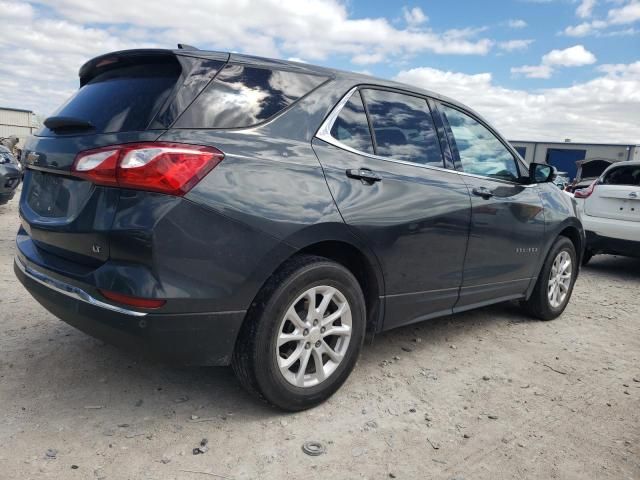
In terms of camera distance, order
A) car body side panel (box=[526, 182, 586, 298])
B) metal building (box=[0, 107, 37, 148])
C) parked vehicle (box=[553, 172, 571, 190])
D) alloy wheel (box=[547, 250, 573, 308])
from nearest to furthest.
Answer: car body side panel (box=[526, 182, 586, 298])
alloy wheel (box=[547, 250, 573, 308])
parked vehicle (box=[553, 172, 571, 190])
metal building (box=[0, 107, 37, 148])

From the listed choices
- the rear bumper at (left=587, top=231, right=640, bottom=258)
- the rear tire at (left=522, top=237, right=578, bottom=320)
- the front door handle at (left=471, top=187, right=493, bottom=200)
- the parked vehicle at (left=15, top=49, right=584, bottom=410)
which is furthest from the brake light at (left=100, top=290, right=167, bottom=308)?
the rear bumper at (left=587, top=231, right=640, bottom=258)

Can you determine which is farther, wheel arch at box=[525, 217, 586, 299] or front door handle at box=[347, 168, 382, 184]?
wheel arch at box=[525, 217, 586, 299]

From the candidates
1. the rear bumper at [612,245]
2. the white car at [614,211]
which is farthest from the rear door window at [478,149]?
the rear bumper at [612,245]

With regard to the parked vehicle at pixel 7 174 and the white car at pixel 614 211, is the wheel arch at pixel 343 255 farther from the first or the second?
the parked vehicle at pixel 7 174

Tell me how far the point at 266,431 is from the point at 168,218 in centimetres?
114

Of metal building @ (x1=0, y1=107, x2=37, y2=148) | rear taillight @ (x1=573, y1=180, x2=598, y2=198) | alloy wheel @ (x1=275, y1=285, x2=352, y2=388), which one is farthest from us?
metal building @ (x1=0, y1=107, x2=37, y2=148)

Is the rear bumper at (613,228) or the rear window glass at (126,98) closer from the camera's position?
the rear window glass at (126,98)

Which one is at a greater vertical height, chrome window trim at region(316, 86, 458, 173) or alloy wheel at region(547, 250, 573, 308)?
chrome window trim at region(316, 86, 458, 173)

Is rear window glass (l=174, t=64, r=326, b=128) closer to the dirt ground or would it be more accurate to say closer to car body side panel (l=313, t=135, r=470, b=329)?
car body side panel (l=313, t=135, r=470, b=329)

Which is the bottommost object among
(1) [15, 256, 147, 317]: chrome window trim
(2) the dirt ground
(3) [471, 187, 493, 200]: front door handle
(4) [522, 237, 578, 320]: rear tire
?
(2) the dirt ground

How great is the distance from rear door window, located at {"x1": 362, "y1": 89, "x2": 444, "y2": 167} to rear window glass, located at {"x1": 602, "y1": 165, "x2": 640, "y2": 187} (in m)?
4.99

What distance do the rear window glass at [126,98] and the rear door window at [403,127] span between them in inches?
46.1

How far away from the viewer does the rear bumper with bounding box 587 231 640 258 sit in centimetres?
671

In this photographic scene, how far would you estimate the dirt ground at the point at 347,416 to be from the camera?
89.0 inches
